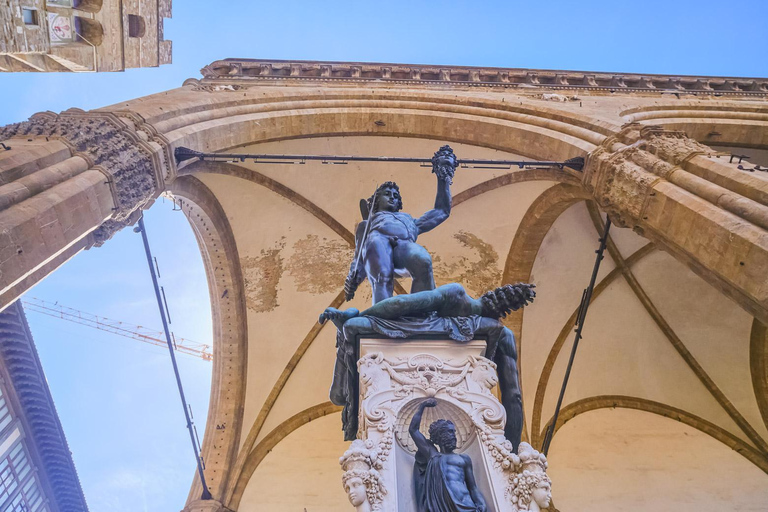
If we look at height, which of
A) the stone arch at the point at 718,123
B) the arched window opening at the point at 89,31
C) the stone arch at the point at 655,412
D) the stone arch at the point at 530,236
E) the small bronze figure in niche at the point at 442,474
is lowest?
the stone arch at the point at 655,412

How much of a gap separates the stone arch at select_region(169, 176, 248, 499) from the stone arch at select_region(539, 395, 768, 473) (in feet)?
17.8

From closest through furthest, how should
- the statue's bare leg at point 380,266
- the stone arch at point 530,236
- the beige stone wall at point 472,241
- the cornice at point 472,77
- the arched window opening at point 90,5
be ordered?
the statue's bare leg at point 380,266, the arched window opening at point 90,5, the beige stone wall at point 472,241, the stone arch at point 530,236, the cornice at point 472,77

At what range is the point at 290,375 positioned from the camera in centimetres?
1013

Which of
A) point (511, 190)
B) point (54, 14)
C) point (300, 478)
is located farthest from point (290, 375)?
point (54, 14)

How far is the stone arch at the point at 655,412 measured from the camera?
961cm

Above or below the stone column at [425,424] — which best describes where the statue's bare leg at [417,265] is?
above

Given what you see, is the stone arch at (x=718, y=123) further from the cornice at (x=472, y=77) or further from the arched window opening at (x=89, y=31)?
the arched window opening at (x=89, y=31)

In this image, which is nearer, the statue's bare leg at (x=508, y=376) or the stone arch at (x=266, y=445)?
the statue's bare leg at (x=508, y=376)

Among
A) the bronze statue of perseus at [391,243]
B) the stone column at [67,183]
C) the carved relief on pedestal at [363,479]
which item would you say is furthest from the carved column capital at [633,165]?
the stone column at [67,183]

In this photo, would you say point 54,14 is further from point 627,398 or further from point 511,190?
point 627,398

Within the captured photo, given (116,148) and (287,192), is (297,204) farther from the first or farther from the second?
(116,148)

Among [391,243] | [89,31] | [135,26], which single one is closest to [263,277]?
[135,26]

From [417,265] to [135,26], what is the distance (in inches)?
183

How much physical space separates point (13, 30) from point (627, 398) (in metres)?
10.6
